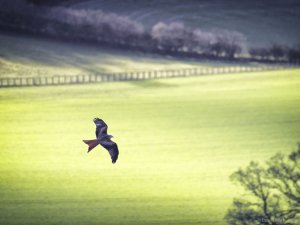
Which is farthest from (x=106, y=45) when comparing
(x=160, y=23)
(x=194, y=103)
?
(x=194, y=103)

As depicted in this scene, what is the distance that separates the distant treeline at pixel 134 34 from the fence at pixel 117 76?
882 millimetres

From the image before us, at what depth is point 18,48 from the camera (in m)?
21.9

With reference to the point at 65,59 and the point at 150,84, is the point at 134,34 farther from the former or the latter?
the point at 65,59

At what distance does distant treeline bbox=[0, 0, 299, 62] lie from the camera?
902 inches

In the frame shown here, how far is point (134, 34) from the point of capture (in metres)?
23.8

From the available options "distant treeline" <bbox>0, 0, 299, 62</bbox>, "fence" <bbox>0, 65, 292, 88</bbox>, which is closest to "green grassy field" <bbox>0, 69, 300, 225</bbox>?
"fence" <bbox>0, 65, 292, 88</bbox>

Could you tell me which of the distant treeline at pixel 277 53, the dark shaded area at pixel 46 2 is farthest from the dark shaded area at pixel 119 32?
the distant treeline at pixel 277 53

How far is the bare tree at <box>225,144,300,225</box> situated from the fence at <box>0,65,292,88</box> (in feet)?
25.8

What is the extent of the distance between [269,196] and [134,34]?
1112cm

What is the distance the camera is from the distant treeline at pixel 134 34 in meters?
22.9

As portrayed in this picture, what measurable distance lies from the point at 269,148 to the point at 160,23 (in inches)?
334

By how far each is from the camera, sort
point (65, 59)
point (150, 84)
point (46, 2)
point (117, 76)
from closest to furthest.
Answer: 1. point (150, 84)
2. point (117, 76)
3. point (46, 2)
4. point (65, 59)

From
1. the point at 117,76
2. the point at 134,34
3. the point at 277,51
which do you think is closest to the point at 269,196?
the point at 117,76

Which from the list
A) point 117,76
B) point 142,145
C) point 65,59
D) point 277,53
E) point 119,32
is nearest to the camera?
point 142,145
